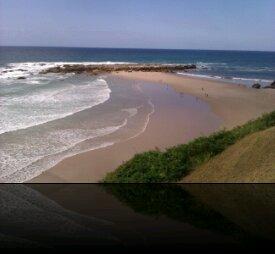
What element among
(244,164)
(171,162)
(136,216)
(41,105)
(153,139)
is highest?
(136,216)

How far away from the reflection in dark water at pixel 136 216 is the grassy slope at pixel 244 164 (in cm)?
347

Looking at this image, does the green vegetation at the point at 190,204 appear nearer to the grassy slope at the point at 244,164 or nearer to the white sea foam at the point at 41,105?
the grassy slope at the point at 244,164

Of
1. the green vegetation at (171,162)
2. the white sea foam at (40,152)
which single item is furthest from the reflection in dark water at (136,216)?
the white sea foam at (40,152)

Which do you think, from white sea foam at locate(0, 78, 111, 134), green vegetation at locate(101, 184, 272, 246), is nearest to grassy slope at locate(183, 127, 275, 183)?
green vegetation at locate(101, 184, 272, 246)

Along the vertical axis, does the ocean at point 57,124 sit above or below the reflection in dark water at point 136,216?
below

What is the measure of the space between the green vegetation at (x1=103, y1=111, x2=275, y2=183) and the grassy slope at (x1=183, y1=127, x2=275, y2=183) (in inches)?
12.9

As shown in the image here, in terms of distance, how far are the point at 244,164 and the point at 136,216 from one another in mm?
5925

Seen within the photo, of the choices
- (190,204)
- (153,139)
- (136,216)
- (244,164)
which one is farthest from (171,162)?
(136,216)

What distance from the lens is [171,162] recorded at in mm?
11625

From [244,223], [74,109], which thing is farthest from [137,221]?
[74,109]

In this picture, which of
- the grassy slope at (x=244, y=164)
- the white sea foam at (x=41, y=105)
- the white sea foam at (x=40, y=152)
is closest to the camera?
the grassy slope at (x=244, y=164)

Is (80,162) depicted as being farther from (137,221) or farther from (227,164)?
(137,221)

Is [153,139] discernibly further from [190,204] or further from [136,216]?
[136,216]

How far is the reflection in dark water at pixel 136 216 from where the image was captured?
4.19 metres
